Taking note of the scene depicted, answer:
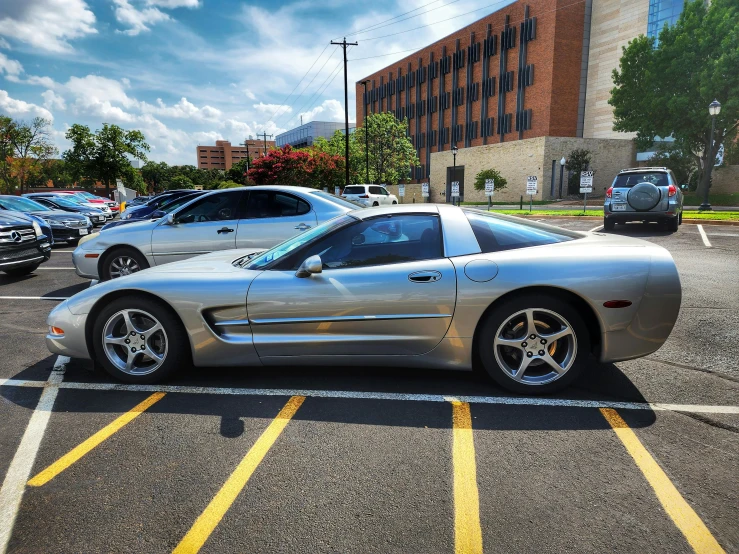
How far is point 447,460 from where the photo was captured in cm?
252

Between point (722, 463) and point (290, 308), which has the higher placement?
point (290, 308)

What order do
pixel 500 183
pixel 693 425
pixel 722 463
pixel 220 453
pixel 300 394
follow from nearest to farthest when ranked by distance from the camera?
1. pixel 722 463
2. pixel 220 453
3. pixel 693 425
4. pixel 300 394
5. pixel 500 183

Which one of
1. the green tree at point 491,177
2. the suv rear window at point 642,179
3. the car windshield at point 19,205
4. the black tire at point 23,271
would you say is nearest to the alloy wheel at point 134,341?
the black tire at point 23,271

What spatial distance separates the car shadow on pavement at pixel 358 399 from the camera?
297 centimetres

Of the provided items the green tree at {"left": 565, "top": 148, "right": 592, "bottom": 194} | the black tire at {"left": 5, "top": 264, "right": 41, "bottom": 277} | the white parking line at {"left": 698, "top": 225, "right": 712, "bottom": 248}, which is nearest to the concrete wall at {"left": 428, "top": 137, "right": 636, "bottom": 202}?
the green tree at {"left": 565, "top": 148, "right": 592, "bottom": 194}

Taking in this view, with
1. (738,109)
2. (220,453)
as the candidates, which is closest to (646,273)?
(220,453)

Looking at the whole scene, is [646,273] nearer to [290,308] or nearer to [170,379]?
[290,308]

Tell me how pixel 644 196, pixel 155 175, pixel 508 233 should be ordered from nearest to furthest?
pixel 508 233
pixel 644 196
pixel 155 175

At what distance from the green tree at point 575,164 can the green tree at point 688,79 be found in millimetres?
6824

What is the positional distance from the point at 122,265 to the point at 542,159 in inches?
1572

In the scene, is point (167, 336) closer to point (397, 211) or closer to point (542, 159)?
point (397, 211)

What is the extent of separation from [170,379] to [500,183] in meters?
43.6

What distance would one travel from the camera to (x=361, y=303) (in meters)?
3.26

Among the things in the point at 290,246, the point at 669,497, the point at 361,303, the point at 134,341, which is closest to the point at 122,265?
the point at 134,341
